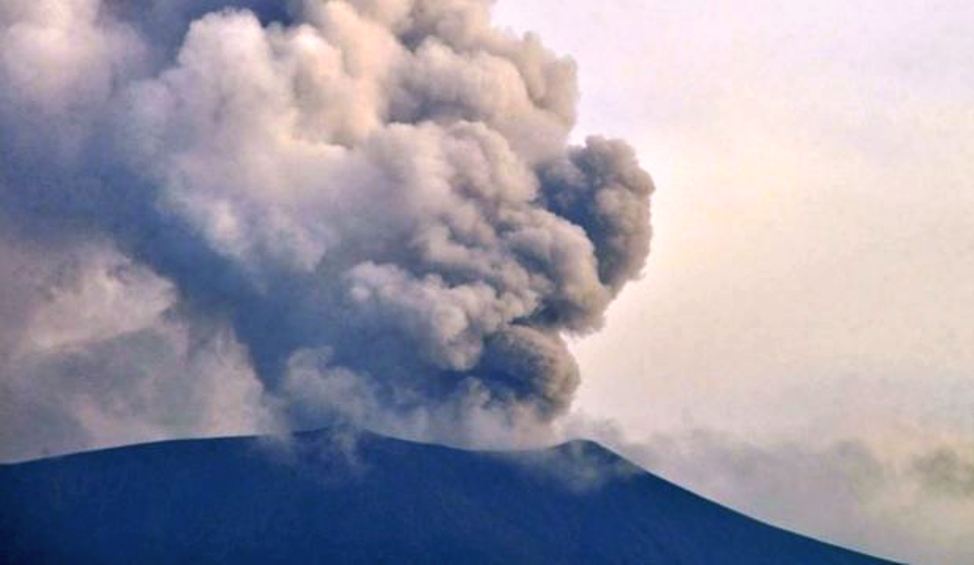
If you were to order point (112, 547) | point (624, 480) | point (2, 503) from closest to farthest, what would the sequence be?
point (112, 547)
point (2, 503)
point (624, 480)

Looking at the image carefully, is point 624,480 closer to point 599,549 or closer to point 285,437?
point 599,549

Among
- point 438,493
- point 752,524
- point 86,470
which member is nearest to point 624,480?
point 752,524

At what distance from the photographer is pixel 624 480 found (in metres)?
87.6

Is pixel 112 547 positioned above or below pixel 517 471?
below

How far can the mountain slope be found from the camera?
244 ft

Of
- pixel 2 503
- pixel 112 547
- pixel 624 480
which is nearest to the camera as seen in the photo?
pixel 112 547

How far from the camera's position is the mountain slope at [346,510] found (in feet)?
244

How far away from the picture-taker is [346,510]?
7719 cm

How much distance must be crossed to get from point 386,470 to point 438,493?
3124mm

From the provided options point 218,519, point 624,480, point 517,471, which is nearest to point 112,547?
point 218,519

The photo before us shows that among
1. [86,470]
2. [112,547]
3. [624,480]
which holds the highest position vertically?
[624,480]

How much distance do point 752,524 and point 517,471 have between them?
43.7 feet

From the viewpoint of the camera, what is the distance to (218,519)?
251 feet

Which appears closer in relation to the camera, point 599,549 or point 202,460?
point 599,549
